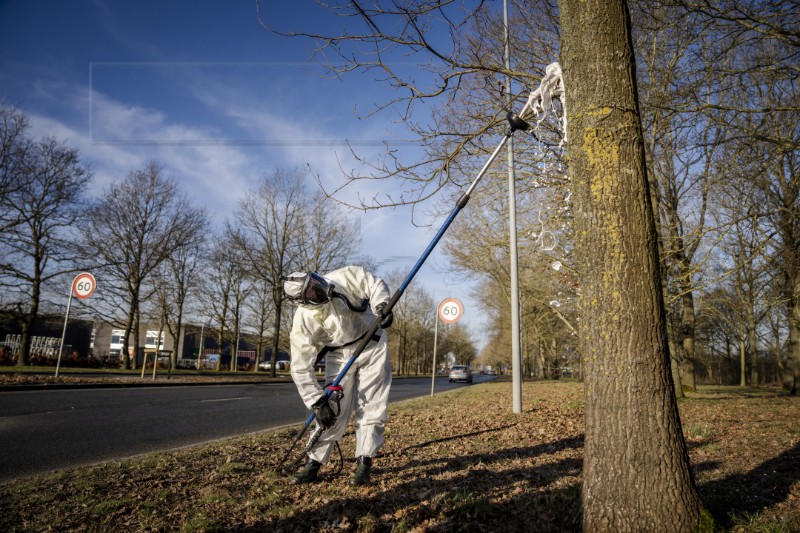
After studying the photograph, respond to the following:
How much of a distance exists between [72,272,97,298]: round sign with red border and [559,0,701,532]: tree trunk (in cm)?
1602

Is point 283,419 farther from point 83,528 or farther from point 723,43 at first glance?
point 723,43

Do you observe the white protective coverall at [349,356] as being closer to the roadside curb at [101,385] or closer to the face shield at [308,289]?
the face shield at [308,289]

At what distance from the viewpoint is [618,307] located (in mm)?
2518

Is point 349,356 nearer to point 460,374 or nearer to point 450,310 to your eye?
point 450,310

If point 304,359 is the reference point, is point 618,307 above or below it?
above

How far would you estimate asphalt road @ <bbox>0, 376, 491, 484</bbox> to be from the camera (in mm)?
5176

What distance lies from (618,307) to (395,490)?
2.32 meters

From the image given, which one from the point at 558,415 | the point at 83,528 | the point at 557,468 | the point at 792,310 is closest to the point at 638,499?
the point at 557,468

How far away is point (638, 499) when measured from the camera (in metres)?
2.36

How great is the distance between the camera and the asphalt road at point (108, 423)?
5.18m

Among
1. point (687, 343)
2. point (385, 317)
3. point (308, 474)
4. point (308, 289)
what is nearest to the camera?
point (385, 317)

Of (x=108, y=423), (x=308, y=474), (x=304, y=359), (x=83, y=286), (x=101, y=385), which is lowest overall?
(x=101, y=385)

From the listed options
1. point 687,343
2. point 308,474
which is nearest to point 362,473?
point 308,474

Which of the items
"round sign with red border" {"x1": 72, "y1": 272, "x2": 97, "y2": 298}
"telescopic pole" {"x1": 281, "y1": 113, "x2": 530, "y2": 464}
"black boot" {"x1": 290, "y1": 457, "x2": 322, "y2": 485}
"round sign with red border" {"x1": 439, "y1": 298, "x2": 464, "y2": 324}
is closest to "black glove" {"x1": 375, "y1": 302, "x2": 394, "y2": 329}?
"telescopic pole" {"x1": 281, "y1": 113, "x2": 530, "y2": 464}
